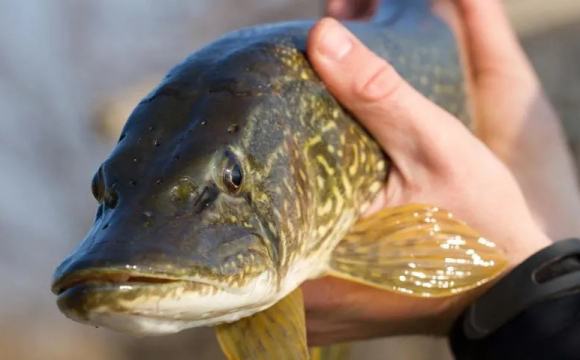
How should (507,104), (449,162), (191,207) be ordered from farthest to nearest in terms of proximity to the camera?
(507,104)
(449,162)
(191,207)

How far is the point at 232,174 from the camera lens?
0.99m

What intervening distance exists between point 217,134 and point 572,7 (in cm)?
269

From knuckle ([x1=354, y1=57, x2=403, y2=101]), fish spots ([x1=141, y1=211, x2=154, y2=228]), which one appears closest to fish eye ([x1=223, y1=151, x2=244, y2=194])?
fish spots ([x1=141, y1=211, x2=154, y2=228])

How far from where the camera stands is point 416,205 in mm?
1254

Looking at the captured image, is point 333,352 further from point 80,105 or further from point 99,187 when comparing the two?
point 80,105

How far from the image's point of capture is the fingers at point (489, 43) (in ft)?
5.97

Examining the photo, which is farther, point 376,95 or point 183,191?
point 376,95

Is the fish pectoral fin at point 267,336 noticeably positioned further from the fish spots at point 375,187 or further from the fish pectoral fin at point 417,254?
the fish spots at point 375,187

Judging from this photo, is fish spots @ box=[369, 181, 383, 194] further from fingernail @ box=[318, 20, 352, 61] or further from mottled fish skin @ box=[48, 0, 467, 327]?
fingernail @ box=[318, 20, 352, 61]

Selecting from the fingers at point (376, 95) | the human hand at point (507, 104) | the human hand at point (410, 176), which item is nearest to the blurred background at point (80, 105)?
the human hand at point (507, 104)


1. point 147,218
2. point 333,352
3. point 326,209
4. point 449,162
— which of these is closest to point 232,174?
point 147,218

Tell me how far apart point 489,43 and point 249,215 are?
1092 millimetres

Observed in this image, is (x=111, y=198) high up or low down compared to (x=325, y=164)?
up

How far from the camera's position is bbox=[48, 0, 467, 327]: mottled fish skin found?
0.82 metres
